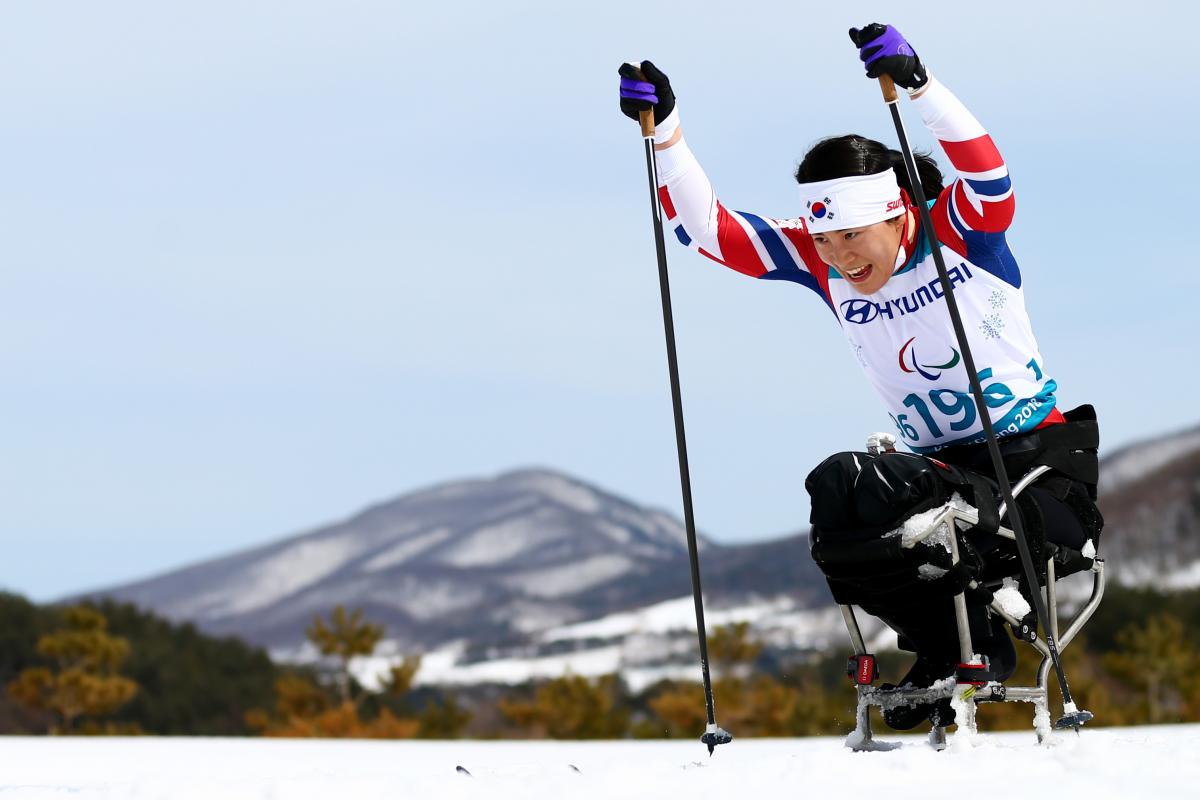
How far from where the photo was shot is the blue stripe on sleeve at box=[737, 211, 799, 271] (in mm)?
4879

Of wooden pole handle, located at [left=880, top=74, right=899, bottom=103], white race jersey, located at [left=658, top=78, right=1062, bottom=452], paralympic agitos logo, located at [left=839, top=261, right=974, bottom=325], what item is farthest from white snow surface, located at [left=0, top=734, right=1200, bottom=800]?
wooden pole handle, located at [left=880, top=74, right=899, bottom=103]

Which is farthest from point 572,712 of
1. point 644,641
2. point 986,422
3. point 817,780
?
point 644,641

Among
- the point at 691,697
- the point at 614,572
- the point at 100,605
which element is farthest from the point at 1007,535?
the point at 614,572

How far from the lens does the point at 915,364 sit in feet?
14.5

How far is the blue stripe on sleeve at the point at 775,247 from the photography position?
488 cm

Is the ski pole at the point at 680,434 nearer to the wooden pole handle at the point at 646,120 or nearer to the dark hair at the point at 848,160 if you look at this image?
the wooden pole handle at the point at 646,120

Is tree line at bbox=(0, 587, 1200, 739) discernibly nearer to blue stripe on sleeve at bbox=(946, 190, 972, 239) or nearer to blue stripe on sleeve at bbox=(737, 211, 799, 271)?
blue stripe on sleeve at bbox=(737, 211, 799, 271)

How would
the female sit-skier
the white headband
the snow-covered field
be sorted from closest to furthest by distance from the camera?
the snow-covered field
the female sit-skier
the white headband

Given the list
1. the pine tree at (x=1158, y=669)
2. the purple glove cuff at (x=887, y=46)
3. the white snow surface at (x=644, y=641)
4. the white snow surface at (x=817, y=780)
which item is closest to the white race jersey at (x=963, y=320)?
the purple glove cuff at (x=887, y=46)

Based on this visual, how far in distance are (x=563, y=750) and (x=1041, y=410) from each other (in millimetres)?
4060

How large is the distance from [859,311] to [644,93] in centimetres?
106

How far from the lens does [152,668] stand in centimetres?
3256

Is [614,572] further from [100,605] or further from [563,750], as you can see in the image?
[563,750]

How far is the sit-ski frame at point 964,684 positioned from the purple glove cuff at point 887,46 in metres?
1.34
